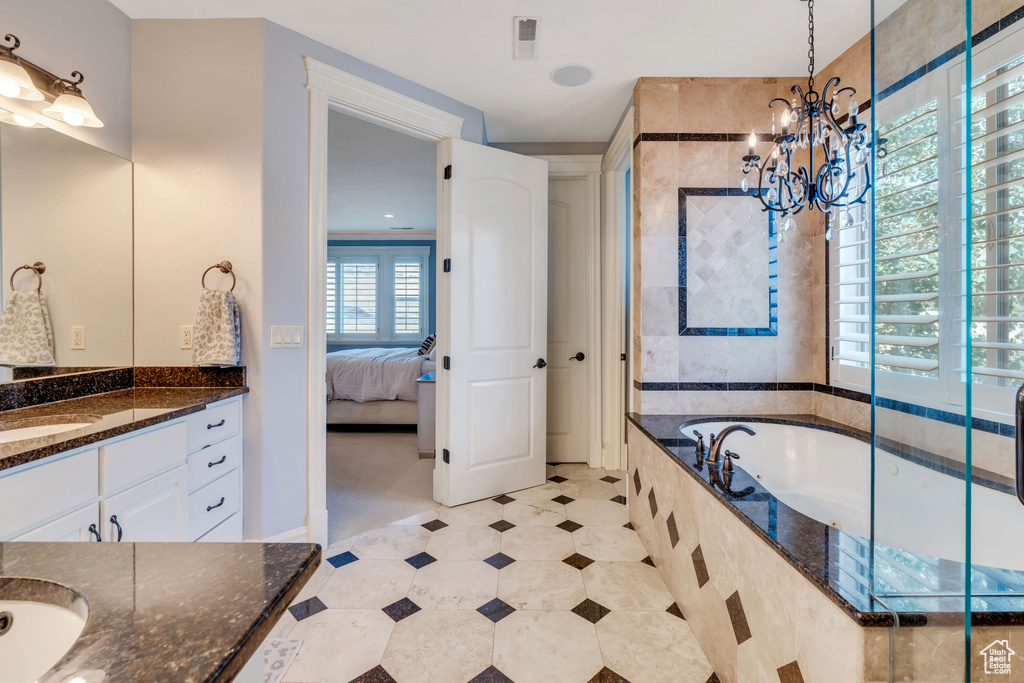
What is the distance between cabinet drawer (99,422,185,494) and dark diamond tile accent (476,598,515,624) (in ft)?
4.18

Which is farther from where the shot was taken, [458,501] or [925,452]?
[458,501]

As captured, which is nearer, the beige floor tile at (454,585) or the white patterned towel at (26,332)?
the white patterned towel at (26,332)

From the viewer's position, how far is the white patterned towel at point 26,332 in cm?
155

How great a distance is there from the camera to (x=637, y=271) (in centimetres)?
258

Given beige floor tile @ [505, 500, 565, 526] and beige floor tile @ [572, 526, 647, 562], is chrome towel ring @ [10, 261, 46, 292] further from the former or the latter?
beige floor tile @ [572, 526, 647, 562]

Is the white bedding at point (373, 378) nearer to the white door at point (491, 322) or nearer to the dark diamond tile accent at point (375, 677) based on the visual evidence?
the white door at point (491, 322)

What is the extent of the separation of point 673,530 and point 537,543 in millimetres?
743

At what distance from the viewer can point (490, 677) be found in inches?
56.6

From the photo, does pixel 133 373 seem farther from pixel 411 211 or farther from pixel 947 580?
pixel 411 211

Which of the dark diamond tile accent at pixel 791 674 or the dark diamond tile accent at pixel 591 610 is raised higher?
the dark diamond tile accent at pixel 791 674

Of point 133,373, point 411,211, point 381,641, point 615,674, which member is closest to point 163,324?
point 133,373

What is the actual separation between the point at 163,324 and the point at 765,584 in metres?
2.53

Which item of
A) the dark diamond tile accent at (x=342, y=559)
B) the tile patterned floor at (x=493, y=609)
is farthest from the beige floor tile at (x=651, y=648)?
the dark diamond tile accent at (x=342, y=559)

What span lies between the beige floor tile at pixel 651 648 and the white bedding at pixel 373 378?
10.6ft
